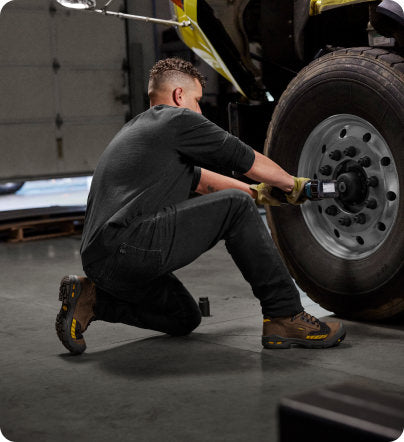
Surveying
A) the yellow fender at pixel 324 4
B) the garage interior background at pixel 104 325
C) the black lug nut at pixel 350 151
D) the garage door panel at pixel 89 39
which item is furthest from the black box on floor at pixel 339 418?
the garage door panel at pixel 89 39

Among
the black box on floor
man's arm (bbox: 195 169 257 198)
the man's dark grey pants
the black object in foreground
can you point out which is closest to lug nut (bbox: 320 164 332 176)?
man's arm (bbox: 195 169 257 198)

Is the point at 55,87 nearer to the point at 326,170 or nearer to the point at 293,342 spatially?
the point at 326,170

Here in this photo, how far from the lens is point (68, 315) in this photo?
331 cm

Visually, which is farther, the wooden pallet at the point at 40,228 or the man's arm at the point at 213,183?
the wooden pallet at the point at 40,228

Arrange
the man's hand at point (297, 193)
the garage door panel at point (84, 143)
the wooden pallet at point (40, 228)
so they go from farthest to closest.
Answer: the garage door panel at point (84, 143) → the wooden pallet at point (40, 228) → the man's hand at point (297, 193)

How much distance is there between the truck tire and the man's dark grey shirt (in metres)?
0.60

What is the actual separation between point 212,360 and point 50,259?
10.2 ft

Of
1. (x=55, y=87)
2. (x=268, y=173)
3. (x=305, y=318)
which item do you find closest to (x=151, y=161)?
(x=268, y=173)

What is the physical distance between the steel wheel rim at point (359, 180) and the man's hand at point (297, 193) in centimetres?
25

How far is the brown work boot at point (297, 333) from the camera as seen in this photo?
10.6ft

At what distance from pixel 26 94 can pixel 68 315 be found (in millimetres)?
4916

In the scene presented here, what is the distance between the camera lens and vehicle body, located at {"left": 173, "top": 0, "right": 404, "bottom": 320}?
3.38 metres

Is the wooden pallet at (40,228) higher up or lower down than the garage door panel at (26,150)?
lower down

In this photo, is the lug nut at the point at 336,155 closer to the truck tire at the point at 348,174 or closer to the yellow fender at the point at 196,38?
the truck tire at the point at 348,174
